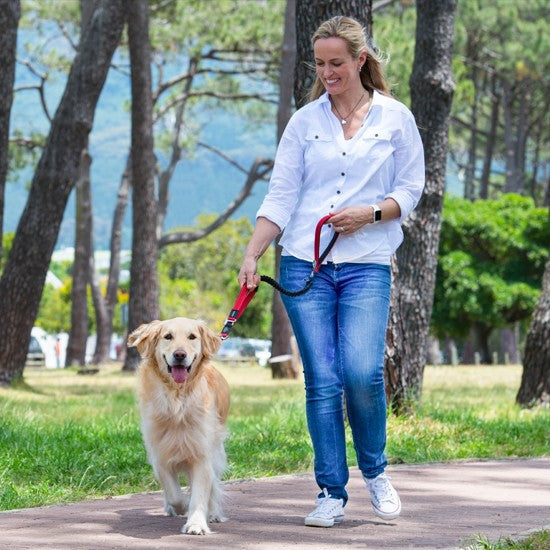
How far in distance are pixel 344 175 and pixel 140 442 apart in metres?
3.67

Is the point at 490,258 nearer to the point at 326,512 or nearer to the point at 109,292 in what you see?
the point at 109,292

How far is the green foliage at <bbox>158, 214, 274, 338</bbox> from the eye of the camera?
207 feet

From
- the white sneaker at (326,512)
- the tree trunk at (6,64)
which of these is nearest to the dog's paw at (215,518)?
the white sneaker at (326,512)

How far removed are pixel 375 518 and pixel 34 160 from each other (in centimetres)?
2890

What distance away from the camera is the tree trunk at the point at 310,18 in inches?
373

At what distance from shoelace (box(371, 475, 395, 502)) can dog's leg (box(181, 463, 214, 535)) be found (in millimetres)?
749

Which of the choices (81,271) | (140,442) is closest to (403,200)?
(140,442)

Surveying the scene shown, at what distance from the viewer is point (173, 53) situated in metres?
30.8

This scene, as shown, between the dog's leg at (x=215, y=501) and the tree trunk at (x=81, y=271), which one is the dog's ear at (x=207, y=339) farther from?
the tree trunk at (x=81, y=271)

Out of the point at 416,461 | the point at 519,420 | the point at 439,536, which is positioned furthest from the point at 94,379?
the point at 439,536

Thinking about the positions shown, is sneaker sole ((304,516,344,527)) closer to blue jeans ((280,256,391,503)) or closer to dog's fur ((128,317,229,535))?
blue jeans ((280,256,391,503))

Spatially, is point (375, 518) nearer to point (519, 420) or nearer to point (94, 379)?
point (519, 420)

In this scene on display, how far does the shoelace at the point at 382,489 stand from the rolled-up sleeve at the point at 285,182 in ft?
3.99

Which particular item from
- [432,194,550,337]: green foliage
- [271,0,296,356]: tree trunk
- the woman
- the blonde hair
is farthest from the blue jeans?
[432,194,550,337]: green foliage
